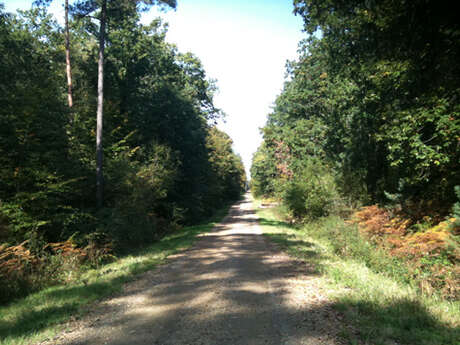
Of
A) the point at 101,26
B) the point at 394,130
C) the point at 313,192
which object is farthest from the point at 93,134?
the point at 394,130

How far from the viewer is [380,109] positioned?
10.8 metres

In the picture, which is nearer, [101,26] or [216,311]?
[216,311]

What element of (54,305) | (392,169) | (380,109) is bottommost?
(54,305)

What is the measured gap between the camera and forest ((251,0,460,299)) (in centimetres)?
740

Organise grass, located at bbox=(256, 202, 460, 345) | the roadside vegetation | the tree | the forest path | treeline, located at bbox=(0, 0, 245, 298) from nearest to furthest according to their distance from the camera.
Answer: grass, located at bbox=(256, 202, 460, 345) → the forest path → the roadside vegetation → treeline, located at bbox=(0, 0, 245, 298) → the tree

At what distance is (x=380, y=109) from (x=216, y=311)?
9.77m

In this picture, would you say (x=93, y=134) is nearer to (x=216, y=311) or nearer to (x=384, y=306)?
(x=216, y=311)

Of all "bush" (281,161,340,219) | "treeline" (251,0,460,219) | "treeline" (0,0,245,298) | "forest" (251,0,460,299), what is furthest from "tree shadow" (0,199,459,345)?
"bush" (281,161,340,219)

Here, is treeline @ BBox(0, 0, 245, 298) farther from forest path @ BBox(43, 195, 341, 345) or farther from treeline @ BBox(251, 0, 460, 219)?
treeline @ BBox(251, 0, 460, 219)

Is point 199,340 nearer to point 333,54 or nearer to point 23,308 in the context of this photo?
point 23,308

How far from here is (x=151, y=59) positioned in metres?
23.8

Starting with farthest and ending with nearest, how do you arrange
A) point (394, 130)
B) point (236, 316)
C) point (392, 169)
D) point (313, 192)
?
point (313, 192), point (392, 169), point (394, 130), point (236, 316)

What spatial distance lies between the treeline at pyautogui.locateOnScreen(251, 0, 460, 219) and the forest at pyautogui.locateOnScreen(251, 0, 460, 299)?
1.5 inches

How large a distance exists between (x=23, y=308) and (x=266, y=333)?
4986mm
